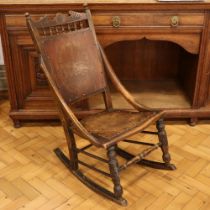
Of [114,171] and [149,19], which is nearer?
[114,171]

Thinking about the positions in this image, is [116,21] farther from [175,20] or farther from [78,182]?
[78,182]

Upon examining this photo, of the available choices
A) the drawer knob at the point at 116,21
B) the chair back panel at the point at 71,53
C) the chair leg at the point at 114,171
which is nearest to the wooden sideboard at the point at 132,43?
the drawer knob at the point at 116,21

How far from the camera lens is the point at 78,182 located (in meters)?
2.01

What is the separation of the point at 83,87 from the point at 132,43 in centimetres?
103

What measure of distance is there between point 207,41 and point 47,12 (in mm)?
1083

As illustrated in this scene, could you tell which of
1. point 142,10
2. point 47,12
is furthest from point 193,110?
point 47,12

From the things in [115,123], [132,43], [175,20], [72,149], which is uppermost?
[175,20]

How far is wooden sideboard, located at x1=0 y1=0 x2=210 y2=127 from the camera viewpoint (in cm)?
217

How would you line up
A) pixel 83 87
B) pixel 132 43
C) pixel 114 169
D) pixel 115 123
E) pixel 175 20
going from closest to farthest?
1. pixel 114 169
2. pixel 115 123
3. pixel 83 87
4. pixel 175 20
5. pixel 132 43

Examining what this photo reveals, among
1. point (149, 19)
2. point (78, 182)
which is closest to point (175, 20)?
point (149, 19)

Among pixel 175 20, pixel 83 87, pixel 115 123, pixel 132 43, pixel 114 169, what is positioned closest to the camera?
pixel 114 169

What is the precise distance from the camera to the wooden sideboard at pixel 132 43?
7.13 ft

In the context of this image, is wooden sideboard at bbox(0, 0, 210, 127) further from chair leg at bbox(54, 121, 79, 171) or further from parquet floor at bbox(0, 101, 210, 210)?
chair leg at bbox(54, 121, 79, 171)

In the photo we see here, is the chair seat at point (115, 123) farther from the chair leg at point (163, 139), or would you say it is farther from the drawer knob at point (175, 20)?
the drawer knob at point (175, 20)
